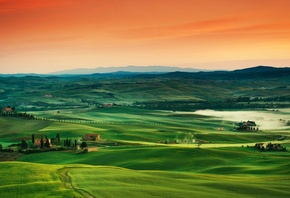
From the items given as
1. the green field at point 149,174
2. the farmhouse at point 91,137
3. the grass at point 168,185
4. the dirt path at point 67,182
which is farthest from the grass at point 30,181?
the farmhouse at point 91,137

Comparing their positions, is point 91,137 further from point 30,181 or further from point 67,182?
point 67,182

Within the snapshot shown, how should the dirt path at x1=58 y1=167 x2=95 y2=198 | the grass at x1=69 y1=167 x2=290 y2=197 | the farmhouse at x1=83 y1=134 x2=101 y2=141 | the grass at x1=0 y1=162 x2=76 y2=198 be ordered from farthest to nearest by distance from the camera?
the farmhouse at x1=83 y1=134 x2=101 y2=141 < the grass at x1=69 y1=167 x2=290 y2=197 < the grass at x1=0 y1=162 x2=76 y2=198 < the dirt path at x1=58 y1=167 x2=95 y2=198

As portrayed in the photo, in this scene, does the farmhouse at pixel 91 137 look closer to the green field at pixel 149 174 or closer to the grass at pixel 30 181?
the green field at pixel 149 174

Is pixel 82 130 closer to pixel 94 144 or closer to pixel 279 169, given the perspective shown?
pixel 94 144

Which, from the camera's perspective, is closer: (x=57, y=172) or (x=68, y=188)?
(x=68, y=188)

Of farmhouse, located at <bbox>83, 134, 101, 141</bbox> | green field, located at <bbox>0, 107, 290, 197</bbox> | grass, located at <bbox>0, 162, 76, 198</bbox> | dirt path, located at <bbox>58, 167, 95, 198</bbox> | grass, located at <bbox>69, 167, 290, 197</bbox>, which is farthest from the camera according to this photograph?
farmhouse, located at <bbox>83, 134, 101, 141</bbox>

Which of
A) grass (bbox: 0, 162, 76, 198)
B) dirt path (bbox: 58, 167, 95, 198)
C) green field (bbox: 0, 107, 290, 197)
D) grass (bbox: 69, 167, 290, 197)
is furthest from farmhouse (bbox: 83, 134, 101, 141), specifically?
grass (bbox: 69, 167, 290, 197)

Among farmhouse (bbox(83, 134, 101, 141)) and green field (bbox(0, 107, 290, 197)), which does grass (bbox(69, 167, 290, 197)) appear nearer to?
green field (bbox(0, 107, 290, 197))

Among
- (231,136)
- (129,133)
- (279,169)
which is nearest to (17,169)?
(279,169)

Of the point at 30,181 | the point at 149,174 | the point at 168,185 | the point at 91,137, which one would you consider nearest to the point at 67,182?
the point at 30,181
